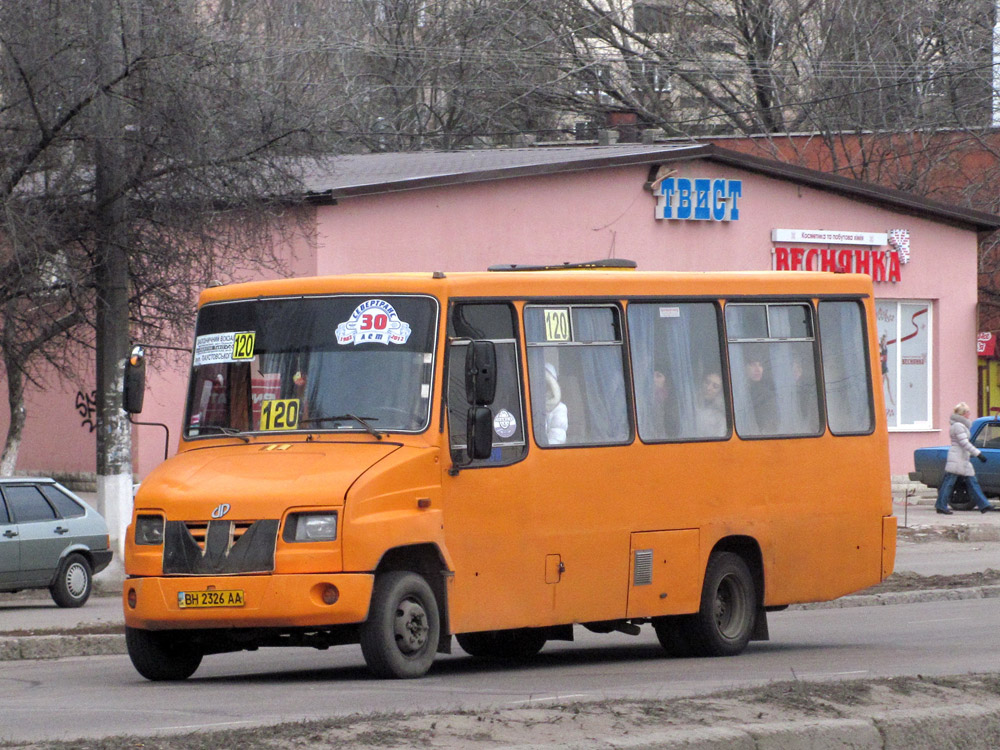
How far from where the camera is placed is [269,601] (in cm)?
968

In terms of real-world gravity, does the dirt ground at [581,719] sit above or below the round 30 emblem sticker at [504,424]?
below

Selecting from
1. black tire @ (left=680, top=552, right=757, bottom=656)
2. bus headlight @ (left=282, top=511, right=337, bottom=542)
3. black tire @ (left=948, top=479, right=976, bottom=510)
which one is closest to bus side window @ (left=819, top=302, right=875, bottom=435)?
black tire @ (left=680, top=552, right=757, bottom=656)

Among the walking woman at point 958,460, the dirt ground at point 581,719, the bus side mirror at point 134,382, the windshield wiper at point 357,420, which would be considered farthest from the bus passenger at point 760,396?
the walking woman at point 958,460

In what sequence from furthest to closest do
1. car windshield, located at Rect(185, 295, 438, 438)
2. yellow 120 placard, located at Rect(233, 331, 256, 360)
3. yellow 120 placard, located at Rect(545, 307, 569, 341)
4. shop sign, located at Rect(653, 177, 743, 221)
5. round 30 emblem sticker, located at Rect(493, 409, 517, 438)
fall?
1. shop sign, located at Rect(653, 177, 743, 221)
2. yellow 120 placard, located at Rect(545, 307, 569, 341)
3. yellow 120 placard, located at Rect(233, 331, 256, 360)
4. round 30 emblem sticker, located at Rect(493, 409, 517, 438)
5. car windshield, located at Rect(185, 295, 438, 438)

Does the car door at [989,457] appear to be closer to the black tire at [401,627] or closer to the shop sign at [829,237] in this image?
the shop sign at [829,237]

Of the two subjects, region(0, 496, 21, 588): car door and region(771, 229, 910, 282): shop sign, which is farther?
region(771, 229, 910, 282): shop sign

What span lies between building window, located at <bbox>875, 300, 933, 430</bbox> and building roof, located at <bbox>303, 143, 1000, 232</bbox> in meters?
1.90

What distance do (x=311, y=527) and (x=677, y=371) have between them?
3382mm

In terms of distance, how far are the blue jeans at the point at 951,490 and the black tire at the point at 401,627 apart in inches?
734

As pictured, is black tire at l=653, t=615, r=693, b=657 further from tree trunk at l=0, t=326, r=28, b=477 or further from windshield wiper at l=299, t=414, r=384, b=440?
tree trunk at l=0, t=326, r=28, b=477

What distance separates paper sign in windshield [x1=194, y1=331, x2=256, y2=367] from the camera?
11000 mm

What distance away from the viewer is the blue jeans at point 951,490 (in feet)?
90.1

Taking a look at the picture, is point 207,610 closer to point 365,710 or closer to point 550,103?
point 365,710

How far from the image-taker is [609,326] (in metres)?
11.7
